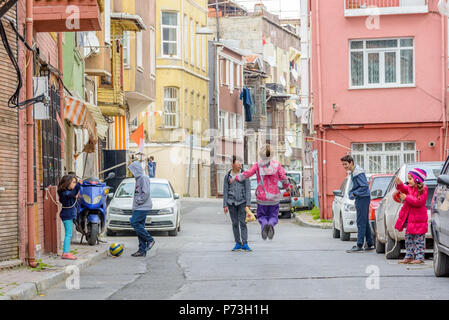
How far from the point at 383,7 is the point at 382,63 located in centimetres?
192

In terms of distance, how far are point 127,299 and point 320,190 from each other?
23.8 m

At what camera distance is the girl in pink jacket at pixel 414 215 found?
14828 millimetres

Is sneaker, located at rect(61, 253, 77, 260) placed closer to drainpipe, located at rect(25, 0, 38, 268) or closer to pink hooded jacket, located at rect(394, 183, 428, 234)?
drainpipe, located at rect(25, 0, 38, 268)

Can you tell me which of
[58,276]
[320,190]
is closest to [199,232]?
[320,190]

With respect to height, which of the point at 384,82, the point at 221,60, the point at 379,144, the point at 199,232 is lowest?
the point at 199,232

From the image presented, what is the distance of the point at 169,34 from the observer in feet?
195

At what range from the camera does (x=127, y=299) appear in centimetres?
1112

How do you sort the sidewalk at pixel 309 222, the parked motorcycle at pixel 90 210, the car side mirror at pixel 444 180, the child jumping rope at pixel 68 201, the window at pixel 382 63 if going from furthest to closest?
the window at pixel 382 63 → the sidewalk at pixel 309 222 → the parked motorcycle at pixel 90 210 → the child jumping rope at pixel 68 201 → the car side mirror at pixel 444 180

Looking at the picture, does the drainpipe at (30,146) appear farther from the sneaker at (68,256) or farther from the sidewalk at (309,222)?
the sidewalk at (309,222)

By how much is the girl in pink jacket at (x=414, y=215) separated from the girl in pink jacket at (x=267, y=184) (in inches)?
139

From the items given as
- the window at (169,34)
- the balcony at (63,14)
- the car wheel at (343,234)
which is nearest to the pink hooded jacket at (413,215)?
the balcony at (63,14)
